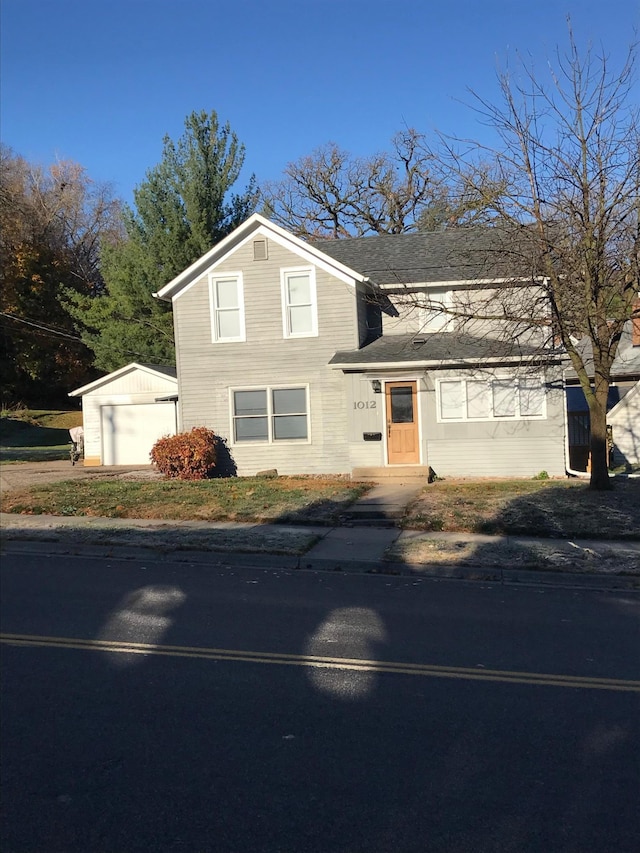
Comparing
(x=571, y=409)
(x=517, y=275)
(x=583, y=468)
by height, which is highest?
(x=517, y=275)

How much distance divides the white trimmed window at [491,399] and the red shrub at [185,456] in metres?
6.11

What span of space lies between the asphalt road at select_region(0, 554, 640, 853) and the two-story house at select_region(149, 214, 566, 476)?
35.7 ft

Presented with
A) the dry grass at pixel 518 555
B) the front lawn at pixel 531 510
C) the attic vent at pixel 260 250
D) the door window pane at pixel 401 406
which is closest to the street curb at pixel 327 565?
the dry grass at pixel 518 555

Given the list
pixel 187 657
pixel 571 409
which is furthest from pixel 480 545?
pixel 571 409

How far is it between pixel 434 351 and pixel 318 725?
586 inches

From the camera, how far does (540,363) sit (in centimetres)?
1736

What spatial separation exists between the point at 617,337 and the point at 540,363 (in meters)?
2.80

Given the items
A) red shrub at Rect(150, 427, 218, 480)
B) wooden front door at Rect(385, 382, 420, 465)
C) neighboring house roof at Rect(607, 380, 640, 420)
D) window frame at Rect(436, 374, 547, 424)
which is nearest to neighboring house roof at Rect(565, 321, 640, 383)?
neighboring house roof at Rect(607, 380, 640, 420)

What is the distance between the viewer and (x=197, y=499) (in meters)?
15.5

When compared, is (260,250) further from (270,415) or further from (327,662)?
(327,662)

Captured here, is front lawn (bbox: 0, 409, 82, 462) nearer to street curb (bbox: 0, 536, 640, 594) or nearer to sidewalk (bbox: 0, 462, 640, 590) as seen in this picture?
sidewalk (bbox: 0, 462, 640, 590)

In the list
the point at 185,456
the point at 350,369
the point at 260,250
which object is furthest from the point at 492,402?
the point at 185,456

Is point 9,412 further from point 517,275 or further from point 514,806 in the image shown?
point 514,806

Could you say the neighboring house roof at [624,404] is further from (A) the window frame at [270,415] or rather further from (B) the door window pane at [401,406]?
A: (A) the window frame at [270,415]
